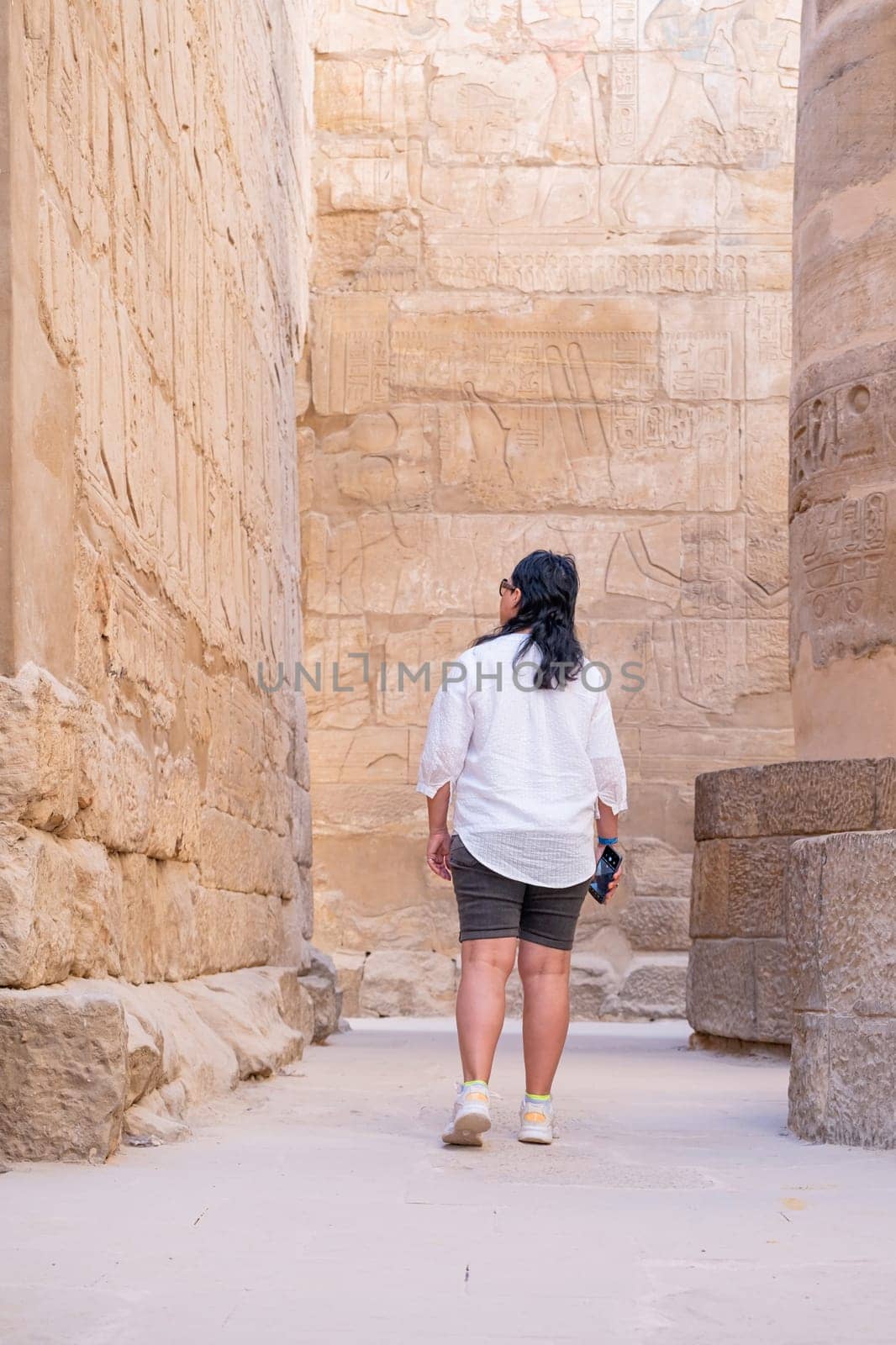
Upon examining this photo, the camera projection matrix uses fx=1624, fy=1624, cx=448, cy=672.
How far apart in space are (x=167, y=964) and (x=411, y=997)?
19.1ft

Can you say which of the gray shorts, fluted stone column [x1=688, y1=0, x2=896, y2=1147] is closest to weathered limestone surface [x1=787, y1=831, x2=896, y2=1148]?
the gray shorts

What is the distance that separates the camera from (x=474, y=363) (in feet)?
35.8

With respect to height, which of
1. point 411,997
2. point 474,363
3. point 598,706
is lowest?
point 411,997

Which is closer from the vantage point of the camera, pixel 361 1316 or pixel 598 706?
pixel 361 1316

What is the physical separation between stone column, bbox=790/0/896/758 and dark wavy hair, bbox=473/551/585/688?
3.36m

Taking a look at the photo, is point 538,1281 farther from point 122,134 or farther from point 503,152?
point 503,152

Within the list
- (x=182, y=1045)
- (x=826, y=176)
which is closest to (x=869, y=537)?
(x=826, y=176)

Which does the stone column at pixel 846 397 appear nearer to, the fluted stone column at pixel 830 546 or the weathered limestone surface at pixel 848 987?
the fluted stone column at pixel 830 546

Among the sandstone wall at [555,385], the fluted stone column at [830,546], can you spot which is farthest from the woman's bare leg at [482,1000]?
the sandstone wall at [555,385]

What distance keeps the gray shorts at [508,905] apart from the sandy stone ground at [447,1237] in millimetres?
465

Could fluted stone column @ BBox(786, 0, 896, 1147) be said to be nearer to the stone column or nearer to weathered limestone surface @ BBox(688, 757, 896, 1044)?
the stone column

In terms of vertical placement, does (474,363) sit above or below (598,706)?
above

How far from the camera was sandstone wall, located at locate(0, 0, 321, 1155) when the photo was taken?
310 centimetres

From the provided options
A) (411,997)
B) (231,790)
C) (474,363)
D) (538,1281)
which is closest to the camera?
(538,1281)
